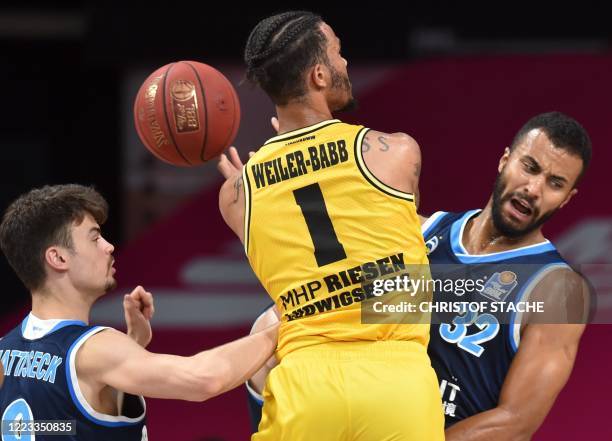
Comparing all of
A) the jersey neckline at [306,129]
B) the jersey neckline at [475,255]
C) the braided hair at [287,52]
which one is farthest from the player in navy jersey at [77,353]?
the jersey neckline at [475,255]

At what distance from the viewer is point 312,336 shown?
361 cm

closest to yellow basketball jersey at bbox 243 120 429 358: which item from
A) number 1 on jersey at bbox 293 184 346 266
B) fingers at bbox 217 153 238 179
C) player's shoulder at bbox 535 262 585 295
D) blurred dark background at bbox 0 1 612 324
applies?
number 1 on jersey at bbox 293 184 346 266

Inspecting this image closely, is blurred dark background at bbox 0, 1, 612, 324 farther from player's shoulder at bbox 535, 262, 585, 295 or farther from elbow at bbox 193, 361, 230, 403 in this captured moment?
elbow at bbox 193, 361, 230, 403

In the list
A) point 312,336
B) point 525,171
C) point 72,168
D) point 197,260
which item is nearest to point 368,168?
point 312,336

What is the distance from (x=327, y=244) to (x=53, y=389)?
3.23ft

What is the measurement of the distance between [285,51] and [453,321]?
1.28 m

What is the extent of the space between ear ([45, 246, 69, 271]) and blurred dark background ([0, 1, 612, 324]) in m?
4.32

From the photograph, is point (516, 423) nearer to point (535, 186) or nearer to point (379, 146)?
point (535, 186)

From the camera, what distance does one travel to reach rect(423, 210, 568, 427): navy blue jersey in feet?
13.9

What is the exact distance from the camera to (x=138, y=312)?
13.3 ft

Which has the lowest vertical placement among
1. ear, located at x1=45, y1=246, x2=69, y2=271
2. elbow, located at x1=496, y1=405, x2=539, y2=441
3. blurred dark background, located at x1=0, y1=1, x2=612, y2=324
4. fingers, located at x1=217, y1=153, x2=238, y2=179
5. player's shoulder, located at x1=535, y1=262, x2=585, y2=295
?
elbow, located at x1=496, y1=405, x2=539, y2=441

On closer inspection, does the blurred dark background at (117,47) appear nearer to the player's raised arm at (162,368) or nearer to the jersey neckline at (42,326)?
the jersey neckline at (42,326)

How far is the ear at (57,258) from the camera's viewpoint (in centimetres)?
385

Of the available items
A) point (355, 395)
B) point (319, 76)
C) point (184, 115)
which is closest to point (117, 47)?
point (184, 115)
